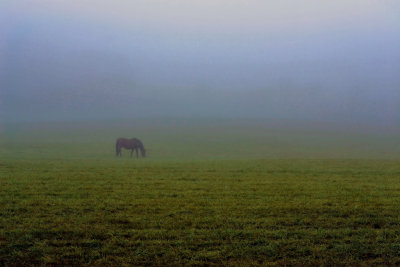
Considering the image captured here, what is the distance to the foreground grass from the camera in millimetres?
6871

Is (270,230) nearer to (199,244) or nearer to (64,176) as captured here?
(199,244)

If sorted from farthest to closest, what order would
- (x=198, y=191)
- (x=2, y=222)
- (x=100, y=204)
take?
(x=198, y=191) → (x=100, y=204) → (x=2, y=222)

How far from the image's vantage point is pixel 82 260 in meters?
6.70

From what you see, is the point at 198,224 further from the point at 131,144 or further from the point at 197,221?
the point at 131,144

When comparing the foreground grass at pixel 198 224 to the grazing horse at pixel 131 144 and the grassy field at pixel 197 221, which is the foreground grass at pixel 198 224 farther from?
the grazing horse at pixel 131 144

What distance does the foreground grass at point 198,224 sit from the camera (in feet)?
22.5

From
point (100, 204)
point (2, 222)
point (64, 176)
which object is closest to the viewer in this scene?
point (2, 222)

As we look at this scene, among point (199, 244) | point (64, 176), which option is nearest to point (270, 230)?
point (199, 244)

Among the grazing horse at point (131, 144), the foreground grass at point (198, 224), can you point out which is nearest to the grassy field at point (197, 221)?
the foreground grass at point (198, 224)

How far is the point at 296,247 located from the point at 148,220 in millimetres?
3674

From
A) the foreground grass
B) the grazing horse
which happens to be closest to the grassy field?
the foreground grass

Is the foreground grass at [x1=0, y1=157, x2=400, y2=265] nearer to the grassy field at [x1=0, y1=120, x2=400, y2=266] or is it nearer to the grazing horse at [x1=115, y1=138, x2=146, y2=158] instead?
the grassy field at [x1=0, y1=120, x2=400, y2=266]

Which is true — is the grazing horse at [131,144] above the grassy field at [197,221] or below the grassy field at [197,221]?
above

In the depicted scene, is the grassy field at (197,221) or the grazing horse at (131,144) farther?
the grazing horse at (131,144)
